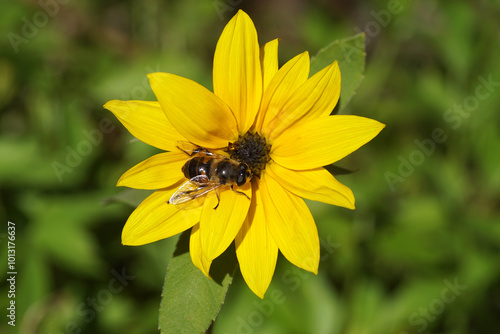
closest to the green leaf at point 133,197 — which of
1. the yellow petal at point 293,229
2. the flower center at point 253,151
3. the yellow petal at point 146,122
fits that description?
the yellow petal at point 146,122

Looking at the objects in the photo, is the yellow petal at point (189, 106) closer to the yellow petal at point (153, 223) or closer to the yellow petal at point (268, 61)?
the yellow petal at point (268, 61)

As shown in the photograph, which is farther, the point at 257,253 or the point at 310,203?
the point at 310,203

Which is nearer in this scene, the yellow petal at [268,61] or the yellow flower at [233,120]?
the yellow flower at [233,120]

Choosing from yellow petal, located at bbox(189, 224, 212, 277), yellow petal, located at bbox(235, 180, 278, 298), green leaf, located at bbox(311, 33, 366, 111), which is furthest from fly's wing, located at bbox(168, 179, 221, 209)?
green leaf, located at bbox(311, 33, 366, 111)

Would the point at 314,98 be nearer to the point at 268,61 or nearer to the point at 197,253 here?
the point at 268,61

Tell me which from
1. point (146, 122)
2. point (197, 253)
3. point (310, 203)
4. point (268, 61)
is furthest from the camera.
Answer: point (310, 203)

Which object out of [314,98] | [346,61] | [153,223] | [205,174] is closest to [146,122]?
[205,174]
